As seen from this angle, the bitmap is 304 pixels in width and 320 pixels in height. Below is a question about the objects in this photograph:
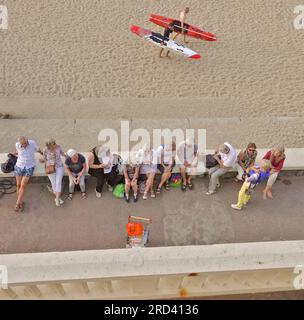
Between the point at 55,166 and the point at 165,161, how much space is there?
1.88m

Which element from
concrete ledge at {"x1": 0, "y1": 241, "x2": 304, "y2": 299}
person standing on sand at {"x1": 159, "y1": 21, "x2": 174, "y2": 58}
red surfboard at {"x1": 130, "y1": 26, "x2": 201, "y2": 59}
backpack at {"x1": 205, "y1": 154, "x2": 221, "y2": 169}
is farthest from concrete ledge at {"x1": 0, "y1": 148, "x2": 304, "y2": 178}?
person standing on sand at {"x1": 159, "y1": 21, "x2": 174, "y2": 58}

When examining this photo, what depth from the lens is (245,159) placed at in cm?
681

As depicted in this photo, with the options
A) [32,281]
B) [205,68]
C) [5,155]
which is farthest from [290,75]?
[32,281]

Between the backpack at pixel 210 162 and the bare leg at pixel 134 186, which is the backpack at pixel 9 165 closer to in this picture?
the bare leg at pixel 134 186

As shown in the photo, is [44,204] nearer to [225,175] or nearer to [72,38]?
[225,175]

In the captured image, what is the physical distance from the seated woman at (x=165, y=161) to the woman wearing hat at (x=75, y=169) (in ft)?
4.25

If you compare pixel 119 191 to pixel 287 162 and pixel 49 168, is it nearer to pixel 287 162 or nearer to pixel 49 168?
pixel 49 168

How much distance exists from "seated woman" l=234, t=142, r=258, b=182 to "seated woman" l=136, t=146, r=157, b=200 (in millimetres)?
1517

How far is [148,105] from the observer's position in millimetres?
10016

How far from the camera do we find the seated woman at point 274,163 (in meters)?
6.43

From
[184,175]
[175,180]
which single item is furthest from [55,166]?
[184,175]

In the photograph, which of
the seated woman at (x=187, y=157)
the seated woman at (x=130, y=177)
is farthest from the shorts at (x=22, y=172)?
the seated woman at (x=187, y=157)

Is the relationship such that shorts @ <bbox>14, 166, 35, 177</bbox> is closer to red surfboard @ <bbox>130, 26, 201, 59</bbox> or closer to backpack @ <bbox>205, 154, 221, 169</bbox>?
backpack @ <bbox>205, 154, 221, 169</bbox>

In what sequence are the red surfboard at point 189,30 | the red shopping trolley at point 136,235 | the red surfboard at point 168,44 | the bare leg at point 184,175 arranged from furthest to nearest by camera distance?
the red surfboard at point 189,30
the red surfboard at point 168,44
the bare leg at point 184,175
the red shopping trolley at point 136,235
